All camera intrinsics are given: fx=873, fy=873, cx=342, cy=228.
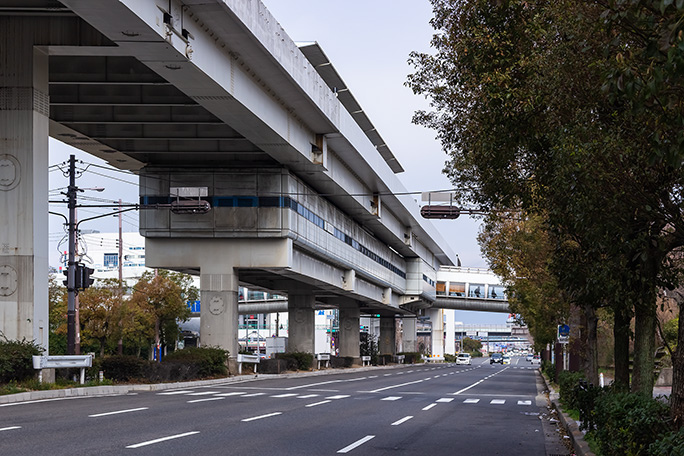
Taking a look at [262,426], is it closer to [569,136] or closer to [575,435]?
[575,435]

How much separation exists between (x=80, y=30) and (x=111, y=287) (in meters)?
49.5

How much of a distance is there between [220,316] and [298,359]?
13.5 m

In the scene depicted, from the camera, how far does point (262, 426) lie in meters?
17.3

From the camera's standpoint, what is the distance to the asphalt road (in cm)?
1345

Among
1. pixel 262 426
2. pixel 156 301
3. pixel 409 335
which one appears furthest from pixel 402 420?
pixel 409 335

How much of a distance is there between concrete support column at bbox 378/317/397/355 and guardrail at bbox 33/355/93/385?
7684 cm

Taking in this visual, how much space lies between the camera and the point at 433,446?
1506cm

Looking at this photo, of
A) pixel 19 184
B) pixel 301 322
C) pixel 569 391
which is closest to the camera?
pixel 569 391

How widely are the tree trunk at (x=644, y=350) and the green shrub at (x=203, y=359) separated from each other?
83.2ft

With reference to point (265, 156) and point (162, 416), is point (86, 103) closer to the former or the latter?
point (265, 156)

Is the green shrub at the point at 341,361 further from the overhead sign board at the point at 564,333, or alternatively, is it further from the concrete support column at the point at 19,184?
the concrete support column at the point at 19,184

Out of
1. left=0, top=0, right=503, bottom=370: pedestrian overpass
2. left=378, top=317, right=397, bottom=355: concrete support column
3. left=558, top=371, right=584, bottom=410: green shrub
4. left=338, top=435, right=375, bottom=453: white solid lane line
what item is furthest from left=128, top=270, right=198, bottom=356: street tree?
left=338, top=435, right=375, bottom=453: white solid lane line

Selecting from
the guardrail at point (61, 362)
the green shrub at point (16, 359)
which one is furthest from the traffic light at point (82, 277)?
the green shrub at point (16, 359)

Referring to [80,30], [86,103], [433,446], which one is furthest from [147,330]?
[433,446]
